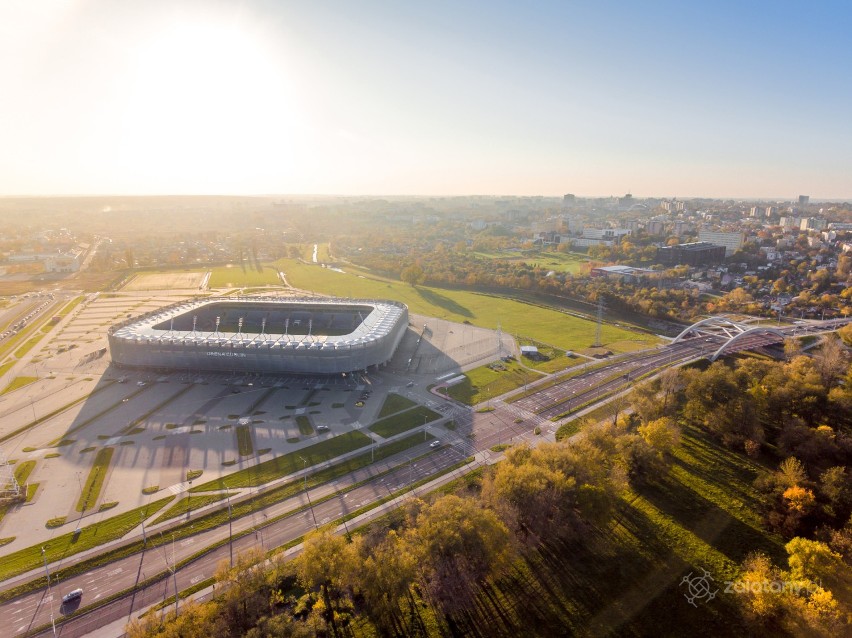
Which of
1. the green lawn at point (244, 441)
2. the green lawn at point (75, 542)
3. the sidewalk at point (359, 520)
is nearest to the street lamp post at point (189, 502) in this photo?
the green lawn at point (75, 542)

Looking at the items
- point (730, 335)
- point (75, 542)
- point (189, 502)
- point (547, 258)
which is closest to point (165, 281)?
point (189, 502)

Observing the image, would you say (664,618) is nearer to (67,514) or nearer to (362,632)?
(362,632)

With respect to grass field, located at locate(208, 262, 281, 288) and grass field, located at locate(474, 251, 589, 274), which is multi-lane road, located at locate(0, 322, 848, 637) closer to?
grass field, located at locate(208, 262, 281, 288)

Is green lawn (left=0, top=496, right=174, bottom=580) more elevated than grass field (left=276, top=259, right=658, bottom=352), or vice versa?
green lawn (left=0, top=496, right=174, bottom=580)

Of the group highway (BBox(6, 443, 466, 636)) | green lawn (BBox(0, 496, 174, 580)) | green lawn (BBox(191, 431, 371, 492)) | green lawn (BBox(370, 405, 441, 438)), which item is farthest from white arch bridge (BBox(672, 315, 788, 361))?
green lawn (BBox(0, 496, 174, 580))

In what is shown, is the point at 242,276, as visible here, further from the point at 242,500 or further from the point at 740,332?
the point at 740,332
